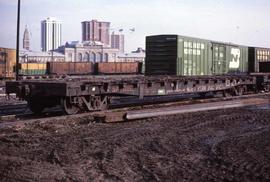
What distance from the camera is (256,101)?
17328 millimetres

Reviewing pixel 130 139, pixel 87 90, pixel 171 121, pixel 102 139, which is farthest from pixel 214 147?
pixel 87 90

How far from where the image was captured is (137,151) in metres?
7.73

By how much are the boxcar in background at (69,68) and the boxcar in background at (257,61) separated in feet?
76.4

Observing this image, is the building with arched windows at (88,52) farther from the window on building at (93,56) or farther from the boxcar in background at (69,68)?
the boxcar in background at (69,68)

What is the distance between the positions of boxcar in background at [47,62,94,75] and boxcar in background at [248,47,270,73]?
76.4ft

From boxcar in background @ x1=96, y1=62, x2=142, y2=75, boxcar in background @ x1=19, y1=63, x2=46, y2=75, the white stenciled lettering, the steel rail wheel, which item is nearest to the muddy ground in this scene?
the steel rail wheel

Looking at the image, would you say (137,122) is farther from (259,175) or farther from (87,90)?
(259,175)

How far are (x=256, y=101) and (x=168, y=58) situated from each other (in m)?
5.29

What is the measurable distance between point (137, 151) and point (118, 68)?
41.7 m

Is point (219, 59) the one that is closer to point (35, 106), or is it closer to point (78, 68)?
point (35, 106)

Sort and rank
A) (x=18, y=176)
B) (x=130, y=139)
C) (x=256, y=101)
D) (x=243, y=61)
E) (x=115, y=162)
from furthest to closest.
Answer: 1. (x=243, y=61)
2. (x=256, y=101)
3. (x=130, y=139)
4. (x=115, y=162)
5. (x=18, y=176)

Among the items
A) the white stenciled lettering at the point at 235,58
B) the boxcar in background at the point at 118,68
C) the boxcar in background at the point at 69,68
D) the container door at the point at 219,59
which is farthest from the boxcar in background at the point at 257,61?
the boxcar in background at the point at 69,68

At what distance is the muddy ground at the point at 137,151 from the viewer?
6195 millimetres

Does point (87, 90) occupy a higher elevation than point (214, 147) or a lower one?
higher
